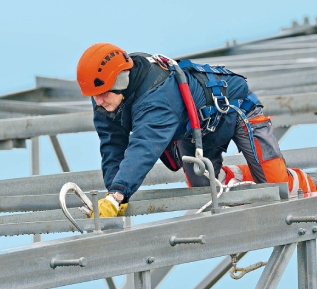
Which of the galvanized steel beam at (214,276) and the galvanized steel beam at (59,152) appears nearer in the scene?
the galvanized steel beam at (214,276)

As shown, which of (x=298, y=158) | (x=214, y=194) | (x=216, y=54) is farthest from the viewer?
(x=216, y=54)

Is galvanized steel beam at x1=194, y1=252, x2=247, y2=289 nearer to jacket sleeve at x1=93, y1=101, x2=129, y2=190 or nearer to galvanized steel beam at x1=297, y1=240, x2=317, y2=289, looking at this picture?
jacket sleeve at x1=93, y1=101, x2=129, y2=190

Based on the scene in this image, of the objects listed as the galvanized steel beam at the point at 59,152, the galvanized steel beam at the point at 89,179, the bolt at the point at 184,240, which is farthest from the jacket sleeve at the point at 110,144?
the galvanized steel beam at the point at 59,152

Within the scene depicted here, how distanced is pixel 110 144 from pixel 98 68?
761 millimetres

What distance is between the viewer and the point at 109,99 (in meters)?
7.05

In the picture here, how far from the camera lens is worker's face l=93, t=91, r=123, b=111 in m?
7.03

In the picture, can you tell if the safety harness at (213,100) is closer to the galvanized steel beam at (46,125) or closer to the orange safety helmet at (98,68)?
the orange safety helmet at (98,68)

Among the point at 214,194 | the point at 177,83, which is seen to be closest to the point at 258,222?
the point at 214,194

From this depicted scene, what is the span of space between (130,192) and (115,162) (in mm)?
772

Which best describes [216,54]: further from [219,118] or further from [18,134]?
[219,118]

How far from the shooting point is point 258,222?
6.18 meters

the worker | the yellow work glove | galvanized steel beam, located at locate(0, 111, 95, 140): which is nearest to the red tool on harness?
the worker

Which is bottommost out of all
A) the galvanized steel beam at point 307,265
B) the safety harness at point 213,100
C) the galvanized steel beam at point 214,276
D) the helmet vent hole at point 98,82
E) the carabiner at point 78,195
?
the galvanized steel beam at point 214,276

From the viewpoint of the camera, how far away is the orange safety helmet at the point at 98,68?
689cm
